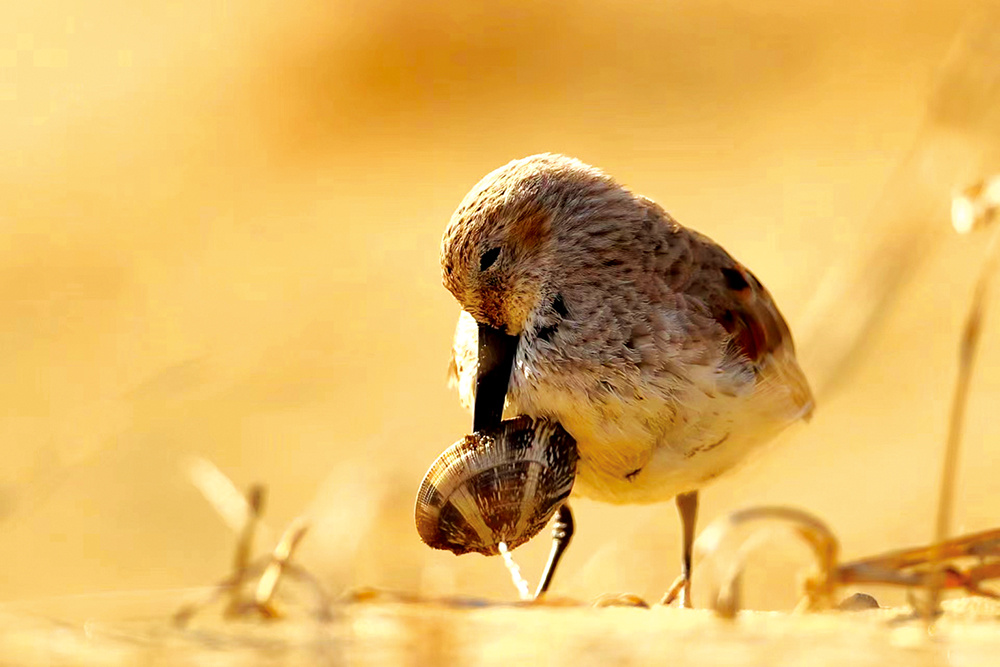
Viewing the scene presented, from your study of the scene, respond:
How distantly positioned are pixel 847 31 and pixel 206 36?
806 cm

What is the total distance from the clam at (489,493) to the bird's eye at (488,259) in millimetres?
704

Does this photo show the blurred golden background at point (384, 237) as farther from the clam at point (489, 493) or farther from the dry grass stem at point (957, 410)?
the clam at point (489, 493)

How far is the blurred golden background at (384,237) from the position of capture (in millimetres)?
4516

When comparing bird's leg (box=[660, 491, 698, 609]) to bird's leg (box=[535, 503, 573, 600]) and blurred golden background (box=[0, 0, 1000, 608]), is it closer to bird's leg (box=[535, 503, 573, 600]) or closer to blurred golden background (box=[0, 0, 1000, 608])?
blurred golden background (box=[0, 0, 1000, 608])

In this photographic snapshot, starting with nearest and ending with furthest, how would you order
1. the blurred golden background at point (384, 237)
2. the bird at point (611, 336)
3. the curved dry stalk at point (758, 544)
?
the curved dry stalk at point (758, 544)
the bird at point (611, 336)
the blurred golden background at point (384, 237)

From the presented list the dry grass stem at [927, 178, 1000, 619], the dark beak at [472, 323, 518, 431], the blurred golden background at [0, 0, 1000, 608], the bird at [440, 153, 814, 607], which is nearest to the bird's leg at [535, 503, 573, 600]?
the bird at [440, 153, 814, 607]

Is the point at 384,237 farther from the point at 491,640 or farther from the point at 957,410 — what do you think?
the point at 957,410

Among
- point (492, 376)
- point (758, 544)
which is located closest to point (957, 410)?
point (758, 544)

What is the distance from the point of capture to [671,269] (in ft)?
15.5

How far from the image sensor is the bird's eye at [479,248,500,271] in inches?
183

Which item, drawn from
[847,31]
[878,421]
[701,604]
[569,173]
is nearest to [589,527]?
[878,421]

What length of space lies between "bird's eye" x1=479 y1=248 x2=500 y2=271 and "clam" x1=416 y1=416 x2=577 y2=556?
0.70m

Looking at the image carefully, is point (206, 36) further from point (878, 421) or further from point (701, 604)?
point (701, 604)

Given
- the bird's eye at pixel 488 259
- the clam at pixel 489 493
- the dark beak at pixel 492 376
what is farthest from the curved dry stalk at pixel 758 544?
the bird's eye at pixel 488 259
